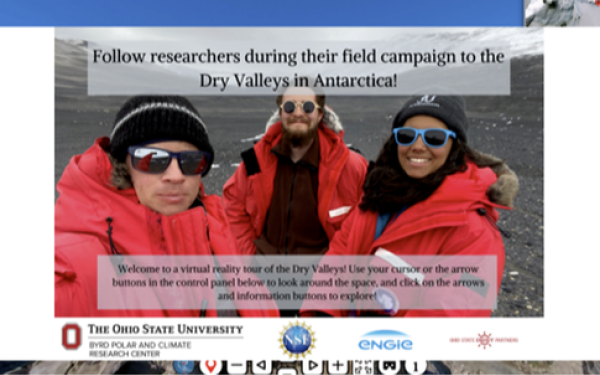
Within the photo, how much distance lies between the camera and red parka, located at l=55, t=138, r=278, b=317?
1.65m

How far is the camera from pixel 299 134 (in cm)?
201

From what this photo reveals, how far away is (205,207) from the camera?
6.24ft

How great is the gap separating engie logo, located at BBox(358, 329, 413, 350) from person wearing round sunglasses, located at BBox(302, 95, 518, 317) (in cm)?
28

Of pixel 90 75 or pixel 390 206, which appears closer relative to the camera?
pixel 390 206

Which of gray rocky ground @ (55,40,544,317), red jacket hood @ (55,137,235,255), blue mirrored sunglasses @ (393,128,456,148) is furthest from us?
gray rocky ground @ (55,40,544,317)

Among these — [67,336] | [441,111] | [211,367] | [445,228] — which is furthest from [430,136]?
[67,336]

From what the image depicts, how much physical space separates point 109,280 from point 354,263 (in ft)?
4.61

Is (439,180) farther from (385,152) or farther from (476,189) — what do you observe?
(385,152)

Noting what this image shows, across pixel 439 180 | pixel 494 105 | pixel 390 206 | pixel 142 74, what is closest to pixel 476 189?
pixel 439 180

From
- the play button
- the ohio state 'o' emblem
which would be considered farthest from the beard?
the ohio state 'o' emblem

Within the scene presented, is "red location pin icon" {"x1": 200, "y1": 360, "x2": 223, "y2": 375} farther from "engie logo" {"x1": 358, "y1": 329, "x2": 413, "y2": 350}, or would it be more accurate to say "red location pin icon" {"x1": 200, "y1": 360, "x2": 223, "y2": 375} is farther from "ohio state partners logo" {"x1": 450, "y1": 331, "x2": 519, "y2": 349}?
"ohio state partners logo" {"x1": 450, "y1": 331, "x2": 519, "y2": 349}

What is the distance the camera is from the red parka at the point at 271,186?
78.7 inches

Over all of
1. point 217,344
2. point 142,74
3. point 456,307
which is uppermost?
point 142,74
